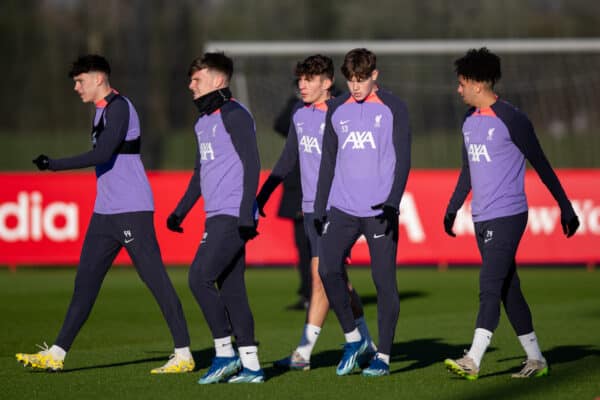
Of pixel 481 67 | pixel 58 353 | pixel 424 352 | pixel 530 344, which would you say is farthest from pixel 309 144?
pixel 58 353

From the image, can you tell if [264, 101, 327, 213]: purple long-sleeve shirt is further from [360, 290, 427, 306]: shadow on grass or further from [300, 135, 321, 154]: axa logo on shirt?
[360, 290, 427, 306]: shadow on grass

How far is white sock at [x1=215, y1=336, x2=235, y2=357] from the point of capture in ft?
27.9

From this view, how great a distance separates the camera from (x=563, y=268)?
60.7ft

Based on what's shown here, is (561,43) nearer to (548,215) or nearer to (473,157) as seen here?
(548,215)

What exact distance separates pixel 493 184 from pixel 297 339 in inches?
130

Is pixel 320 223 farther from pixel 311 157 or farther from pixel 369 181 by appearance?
pixel 311 157

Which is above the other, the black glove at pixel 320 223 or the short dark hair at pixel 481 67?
the short dark hair at pixel 481 67

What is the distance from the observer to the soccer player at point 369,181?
8531 mm

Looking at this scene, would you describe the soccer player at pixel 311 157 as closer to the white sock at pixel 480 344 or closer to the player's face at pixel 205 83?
the player's face at pixel 205 83

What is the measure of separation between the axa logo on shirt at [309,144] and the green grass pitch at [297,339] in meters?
1.63

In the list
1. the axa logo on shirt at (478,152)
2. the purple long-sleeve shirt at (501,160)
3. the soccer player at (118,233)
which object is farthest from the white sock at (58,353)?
the axa logo on shirt at (478,152)

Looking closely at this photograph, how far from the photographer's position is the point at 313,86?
31.1ft

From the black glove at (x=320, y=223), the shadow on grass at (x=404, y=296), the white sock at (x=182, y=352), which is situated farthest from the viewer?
the shadow on grass at (x=404, y=296)

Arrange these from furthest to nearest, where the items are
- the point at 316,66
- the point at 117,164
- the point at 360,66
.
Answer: the point at 316,66 < the point at 117,164 < the point at 360,66
